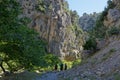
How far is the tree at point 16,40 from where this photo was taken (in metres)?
23.8

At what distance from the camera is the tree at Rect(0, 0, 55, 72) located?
936 inches

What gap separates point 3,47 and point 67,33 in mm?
88697

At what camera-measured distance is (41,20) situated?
107000 mm

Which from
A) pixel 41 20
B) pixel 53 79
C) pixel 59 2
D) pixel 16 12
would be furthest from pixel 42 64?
pixel 59 2

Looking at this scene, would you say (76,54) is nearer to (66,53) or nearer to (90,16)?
(66,53)

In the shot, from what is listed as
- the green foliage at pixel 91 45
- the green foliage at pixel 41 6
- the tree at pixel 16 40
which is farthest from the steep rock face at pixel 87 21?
the tree at pixel 16 40

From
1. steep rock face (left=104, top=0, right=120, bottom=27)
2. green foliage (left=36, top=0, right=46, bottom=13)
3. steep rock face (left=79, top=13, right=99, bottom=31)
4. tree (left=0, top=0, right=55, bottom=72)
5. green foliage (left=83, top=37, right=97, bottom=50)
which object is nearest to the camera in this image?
tree (left=0, top=0, right=55, bottom=72)

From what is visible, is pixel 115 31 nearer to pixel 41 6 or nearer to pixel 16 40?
pixel 16 40

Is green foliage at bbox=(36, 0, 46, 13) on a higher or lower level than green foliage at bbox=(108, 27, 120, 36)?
higher

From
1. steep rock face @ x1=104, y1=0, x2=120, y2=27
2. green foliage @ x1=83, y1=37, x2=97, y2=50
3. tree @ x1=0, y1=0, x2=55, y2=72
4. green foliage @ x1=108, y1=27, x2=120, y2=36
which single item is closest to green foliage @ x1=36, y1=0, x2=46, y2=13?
steep rock face @ x1=104, y1=0, x2=120, y2=27

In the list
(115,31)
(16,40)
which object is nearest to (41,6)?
(115,31)

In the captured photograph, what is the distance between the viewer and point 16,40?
25.2m

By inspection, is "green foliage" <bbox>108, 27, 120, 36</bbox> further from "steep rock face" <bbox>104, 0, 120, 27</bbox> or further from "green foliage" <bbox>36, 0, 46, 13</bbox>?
"green foliage" <bbox>36, 0, 46, 13</bbox>

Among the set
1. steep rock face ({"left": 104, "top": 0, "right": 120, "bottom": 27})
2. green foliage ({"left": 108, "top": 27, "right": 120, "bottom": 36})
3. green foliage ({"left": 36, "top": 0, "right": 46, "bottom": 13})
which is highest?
green foliage ({"left": 36, "top": 0, "right": 46, "bottom": 13})
